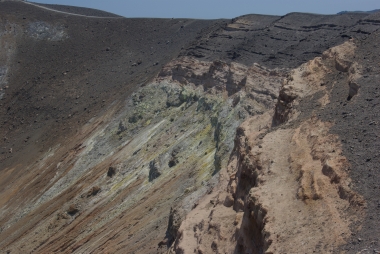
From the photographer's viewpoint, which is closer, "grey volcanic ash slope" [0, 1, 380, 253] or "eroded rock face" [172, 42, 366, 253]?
"eroded rock face" [172, 42, 366, 253]

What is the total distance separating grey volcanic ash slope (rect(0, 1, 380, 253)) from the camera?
978cm

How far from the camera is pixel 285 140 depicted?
12195 mm

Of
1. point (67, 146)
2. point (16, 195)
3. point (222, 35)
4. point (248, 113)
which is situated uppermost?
point (222, 35)

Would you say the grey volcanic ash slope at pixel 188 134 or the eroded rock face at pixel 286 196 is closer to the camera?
the eroded rock face at pixel 286 196

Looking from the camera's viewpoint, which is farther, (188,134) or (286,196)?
(188,134)

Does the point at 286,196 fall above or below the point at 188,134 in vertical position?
above

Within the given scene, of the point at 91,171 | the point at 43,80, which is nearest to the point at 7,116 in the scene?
the point at 43,80

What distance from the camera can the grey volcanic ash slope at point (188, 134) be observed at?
9.78 meters

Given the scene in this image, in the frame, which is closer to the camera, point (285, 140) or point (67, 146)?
point (285, 140)

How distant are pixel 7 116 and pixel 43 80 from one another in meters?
4.85

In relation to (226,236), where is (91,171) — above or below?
below

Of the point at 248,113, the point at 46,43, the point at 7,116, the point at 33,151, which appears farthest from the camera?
the point at 46,43

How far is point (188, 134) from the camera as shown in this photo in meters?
27.7

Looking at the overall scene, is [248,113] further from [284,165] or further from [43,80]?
[43,80]
